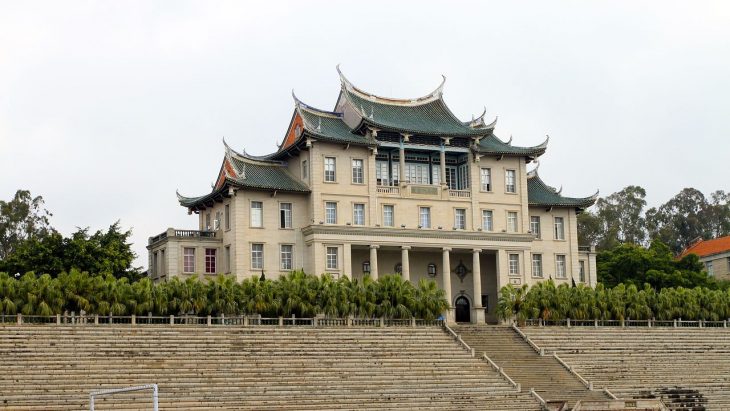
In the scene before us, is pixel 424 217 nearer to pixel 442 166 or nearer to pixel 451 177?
pixel 442 166

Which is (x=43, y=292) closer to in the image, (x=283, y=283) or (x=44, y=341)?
(x=44, y=341)

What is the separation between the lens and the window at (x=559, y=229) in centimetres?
6132

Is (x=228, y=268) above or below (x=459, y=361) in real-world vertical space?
above

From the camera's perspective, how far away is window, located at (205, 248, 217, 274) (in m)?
54.3

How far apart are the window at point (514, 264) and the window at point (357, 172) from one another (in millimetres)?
9415

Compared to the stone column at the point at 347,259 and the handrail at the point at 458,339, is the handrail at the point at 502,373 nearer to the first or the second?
the handrail at the point at 458,339

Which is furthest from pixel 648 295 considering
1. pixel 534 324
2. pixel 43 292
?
pixel 43 292

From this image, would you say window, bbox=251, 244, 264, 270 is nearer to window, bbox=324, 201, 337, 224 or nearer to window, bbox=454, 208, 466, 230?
window, bbox=324, 201, 337, 224

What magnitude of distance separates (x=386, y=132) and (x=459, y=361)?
1531 cm

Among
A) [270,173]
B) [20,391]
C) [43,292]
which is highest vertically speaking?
[270,173]

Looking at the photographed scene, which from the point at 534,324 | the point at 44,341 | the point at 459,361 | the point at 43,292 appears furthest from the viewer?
the point at 534,324

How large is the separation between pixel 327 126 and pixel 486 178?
9.25 metres

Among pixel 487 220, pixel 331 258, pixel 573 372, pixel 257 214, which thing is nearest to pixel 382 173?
pixel 331 258

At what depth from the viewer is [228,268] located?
5353 cm
